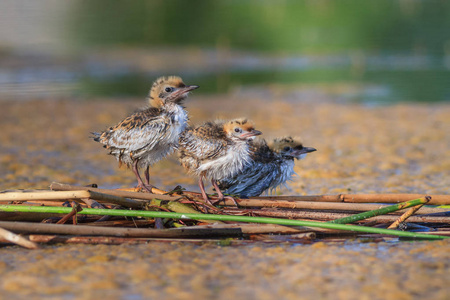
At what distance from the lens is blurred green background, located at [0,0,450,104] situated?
1727 cm

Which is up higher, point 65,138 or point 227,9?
point 227,9

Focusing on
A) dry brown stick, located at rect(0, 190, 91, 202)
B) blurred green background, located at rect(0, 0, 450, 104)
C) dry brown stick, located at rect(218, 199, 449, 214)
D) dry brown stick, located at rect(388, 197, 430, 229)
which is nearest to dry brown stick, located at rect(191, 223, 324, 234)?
dry brown stick, located at rect(218, 199, 449, 214)

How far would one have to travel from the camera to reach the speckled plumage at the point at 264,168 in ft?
20.6

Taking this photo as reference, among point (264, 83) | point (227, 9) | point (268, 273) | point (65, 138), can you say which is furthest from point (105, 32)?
point (268, 273)

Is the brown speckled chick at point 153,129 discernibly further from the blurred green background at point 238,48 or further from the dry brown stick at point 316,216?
the blurred green background at point 238,48

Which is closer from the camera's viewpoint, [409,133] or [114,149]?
[114,149]

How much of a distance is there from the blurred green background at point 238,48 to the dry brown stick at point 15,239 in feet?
34.8

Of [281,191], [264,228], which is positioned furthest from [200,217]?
[281,191]

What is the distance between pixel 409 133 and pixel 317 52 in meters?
11.4

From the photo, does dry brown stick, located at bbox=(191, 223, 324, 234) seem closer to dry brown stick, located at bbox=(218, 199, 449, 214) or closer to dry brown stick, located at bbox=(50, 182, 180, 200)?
dry brown stick, located at bbox=(218, 199, 449, 214)

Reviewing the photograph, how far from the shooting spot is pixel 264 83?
17.7 m

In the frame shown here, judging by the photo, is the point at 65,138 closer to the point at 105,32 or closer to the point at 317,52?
the point at 317,52

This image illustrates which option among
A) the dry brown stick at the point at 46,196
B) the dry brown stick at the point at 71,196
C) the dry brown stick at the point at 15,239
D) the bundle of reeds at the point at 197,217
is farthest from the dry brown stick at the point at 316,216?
the dry brown stick at the point at 15,239

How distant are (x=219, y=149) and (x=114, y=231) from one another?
1169 millimetres
